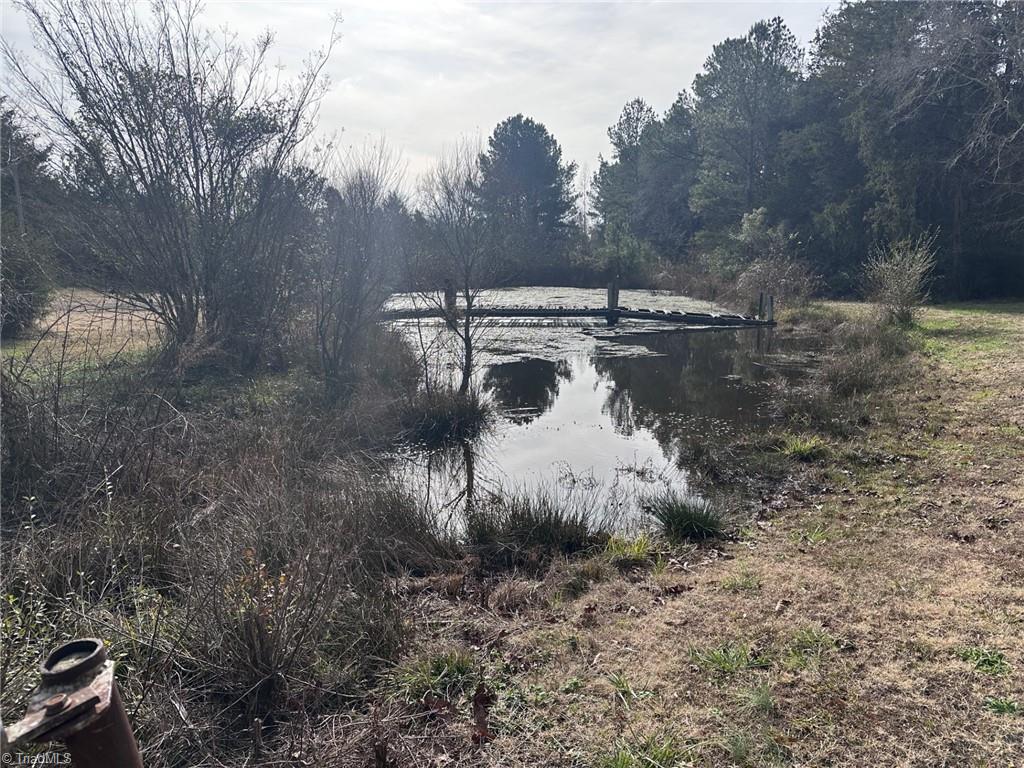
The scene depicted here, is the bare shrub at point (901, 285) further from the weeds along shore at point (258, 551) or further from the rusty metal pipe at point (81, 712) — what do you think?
the rusty metal pipe at point (81, 712)

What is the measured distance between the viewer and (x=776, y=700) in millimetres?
2998

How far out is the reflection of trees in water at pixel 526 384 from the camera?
11117 mm

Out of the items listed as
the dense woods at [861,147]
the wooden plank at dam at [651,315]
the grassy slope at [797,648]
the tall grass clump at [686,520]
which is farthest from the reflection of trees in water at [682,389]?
the dense woods at [861,147]

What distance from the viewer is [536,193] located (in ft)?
129

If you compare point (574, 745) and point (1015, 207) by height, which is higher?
point (1015, 207)

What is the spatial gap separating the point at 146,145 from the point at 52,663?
34.6 feet

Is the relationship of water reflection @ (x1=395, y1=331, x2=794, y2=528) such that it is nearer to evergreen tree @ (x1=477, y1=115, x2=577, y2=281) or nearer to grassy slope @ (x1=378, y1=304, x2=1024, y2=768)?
grassy slope @ (x1=378, y1=304, x2=1024, y2=768)

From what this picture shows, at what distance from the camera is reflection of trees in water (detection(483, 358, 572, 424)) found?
438 inches

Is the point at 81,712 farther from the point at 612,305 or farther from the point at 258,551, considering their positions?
the point at 612,305

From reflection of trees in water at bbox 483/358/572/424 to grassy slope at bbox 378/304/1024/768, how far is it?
564 centimetres

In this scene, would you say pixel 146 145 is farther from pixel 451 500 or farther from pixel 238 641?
pixel 238 641

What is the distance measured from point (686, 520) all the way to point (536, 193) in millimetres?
36340

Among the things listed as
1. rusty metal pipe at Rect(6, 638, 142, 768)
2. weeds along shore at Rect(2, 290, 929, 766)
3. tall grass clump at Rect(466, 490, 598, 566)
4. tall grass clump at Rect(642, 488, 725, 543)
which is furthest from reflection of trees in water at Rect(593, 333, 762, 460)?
rusty metal pipe at Rect(6, 638, 142, 768)

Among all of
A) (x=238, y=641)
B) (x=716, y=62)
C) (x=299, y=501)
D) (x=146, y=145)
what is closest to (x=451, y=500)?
(x=299, y=501)
